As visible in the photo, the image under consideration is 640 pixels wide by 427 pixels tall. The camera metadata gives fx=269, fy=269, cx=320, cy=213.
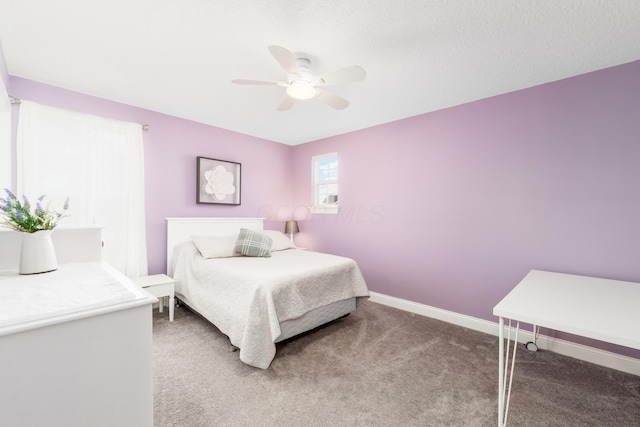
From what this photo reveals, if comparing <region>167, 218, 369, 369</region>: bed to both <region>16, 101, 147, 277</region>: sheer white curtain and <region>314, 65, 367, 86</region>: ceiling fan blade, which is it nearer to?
<region>16, 101, 147, 277</region>: sheer white curtain

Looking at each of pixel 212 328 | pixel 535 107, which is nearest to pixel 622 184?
pixel 535 107

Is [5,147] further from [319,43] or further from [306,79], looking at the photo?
[319,43]

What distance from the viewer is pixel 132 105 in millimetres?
3020

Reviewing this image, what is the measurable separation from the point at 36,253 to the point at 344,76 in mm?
1971

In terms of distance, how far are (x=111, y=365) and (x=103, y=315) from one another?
15 centimetres

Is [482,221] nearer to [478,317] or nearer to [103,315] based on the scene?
[478,317]

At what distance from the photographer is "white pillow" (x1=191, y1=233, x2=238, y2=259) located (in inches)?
116

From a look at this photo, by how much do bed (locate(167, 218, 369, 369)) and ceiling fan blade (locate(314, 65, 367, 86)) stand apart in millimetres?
1555

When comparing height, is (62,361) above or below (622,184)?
below

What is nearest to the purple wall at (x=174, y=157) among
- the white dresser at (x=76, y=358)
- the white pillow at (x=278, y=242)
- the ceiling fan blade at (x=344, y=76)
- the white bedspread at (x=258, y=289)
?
the white bedspread at (x=258, y=289)

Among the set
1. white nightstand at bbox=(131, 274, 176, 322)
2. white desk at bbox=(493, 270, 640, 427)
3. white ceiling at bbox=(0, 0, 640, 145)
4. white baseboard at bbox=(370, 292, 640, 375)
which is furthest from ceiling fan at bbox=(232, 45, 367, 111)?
white baseboard at bbox=(370, 292, 640, 375)

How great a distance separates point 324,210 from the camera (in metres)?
4.22

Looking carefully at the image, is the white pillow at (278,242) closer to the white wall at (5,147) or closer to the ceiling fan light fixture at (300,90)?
the ceiling fan light fixture at (300,90)

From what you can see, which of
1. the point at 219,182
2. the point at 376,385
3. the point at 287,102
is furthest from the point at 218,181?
the point at 376,385
